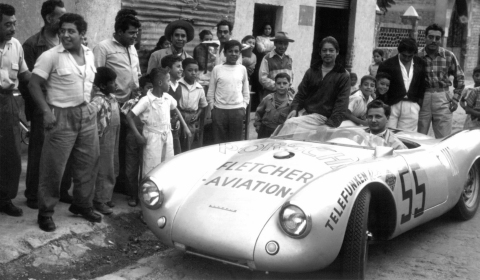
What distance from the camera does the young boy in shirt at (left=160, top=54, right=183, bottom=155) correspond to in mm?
6777

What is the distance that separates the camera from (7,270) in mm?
4734

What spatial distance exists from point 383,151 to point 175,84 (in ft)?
8.35

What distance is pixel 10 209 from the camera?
5.55 metres

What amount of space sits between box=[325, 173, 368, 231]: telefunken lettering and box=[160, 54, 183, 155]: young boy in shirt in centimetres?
245

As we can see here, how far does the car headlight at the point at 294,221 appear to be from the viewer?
4.41 metres

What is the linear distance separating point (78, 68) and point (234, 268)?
202 centimetres

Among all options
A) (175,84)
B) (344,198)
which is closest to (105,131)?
(175,84)

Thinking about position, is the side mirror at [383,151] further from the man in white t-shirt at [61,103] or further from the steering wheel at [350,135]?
the man in white t-shirt at [61,103]

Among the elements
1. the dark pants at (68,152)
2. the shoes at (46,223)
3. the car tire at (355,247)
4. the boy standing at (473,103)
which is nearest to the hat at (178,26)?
the dark pants at (68,152)

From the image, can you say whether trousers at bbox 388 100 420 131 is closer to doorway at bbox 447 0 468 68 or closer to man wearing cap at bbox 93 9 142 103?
man wearing cap at bbox 93 9 142 103

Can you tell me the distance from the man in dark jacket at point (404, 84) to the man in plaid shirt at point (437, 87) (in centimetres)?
34

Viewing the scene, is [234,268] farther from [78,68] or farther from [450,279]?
[78,68]

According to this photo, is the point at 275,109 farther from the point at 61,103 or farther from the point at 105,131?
the point at 61,103

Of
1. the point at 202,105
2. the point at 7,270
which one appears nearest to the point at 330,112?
the point at 202,105
